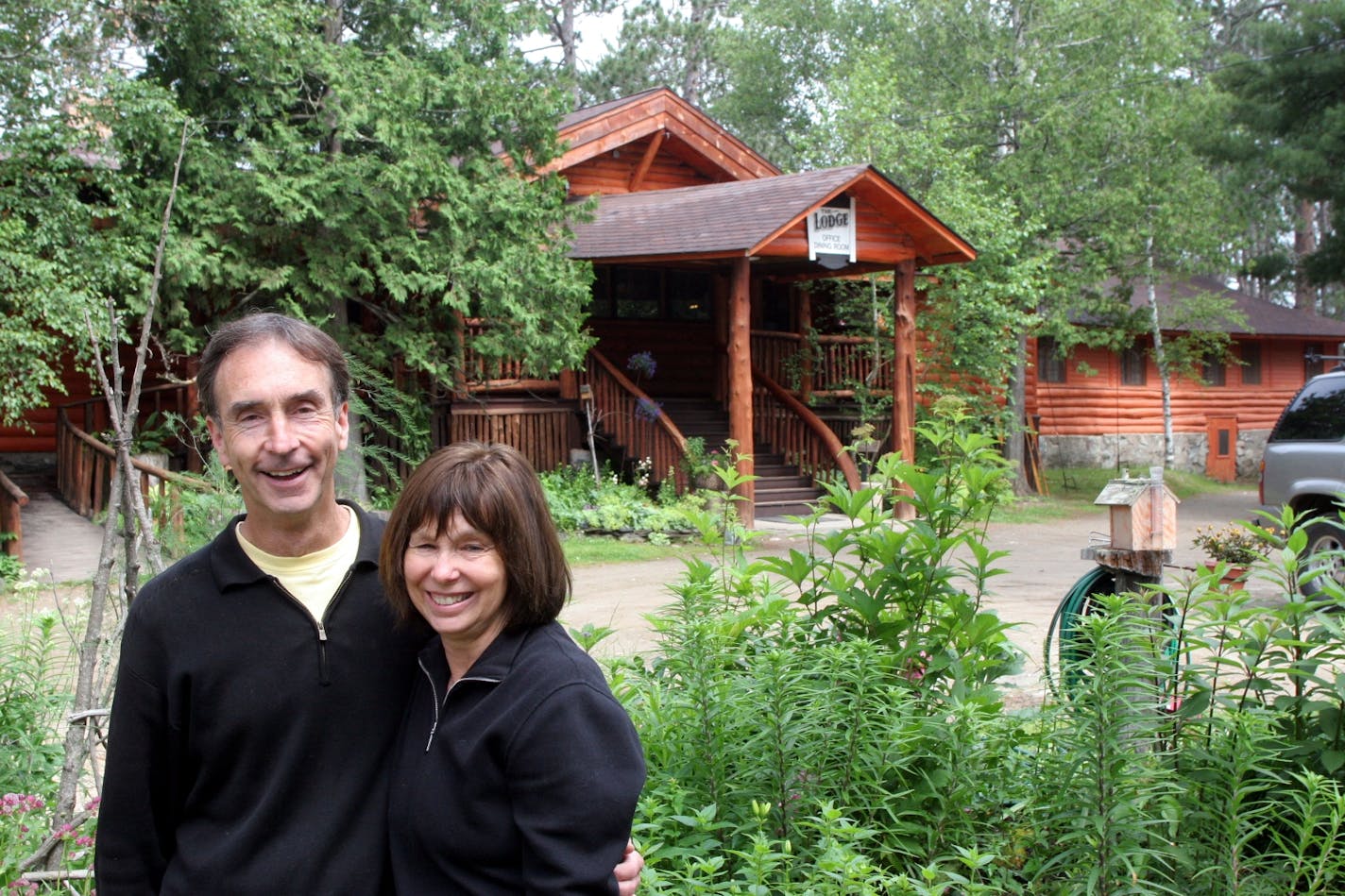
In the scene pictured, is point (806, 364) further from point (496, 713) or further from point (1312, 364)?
point (1312, 364)

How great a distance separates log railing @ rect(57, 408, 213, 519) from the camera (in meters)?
11.9

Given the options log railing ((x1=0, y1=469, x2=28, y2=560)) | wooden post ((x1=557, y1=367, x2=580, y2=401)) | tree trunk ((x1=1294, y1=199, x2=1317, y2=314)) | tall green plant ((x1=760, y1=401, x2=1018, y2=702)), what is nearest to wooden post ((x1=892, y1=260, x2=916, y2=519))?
wooden post ((x1=557, y1=367, x2=580, y2=401))

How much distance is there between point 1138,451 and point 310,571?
29.7m

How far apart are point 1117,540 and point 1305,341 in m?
32.6

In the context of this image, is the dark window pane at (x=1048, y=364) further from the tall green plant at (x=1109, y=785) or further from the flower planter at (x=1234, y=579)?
the tall green plant at (x=1109, y=785)

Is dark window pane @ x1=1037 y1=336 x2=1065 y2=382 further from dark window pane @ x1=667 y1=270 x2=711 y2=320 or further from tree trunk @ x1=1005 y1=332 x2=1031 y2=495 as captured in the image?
dark window pane @ x1=667 y1=270 x2=711 y2=320

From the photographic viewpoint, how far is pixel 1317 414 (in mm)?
10398

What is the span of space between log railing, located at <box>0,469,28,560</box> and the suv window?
1151 centimetres

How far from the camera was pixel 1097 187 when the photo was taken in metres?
23.3

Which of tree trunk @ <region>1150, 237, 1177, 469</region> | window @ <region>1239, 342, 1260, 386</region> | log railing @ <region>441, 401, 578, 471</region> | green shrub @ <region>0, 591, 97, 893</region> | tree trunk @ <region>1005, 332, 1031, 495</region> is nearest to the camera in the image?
green shrub @ <region>0, 591, 97, 893</region>

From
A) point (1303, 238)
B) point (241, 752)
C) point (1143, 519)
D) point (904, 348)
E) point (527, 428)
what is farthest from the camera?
point (1303, 238)

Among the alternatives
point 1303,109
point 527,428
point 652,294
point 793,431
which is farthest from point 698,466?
point 1303,109

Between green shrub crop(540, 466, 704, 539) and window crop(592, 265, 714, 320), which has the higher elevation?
window crop(592, 265, 714, 320)

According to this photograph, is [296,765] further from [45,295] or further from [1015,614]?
[45,295]
